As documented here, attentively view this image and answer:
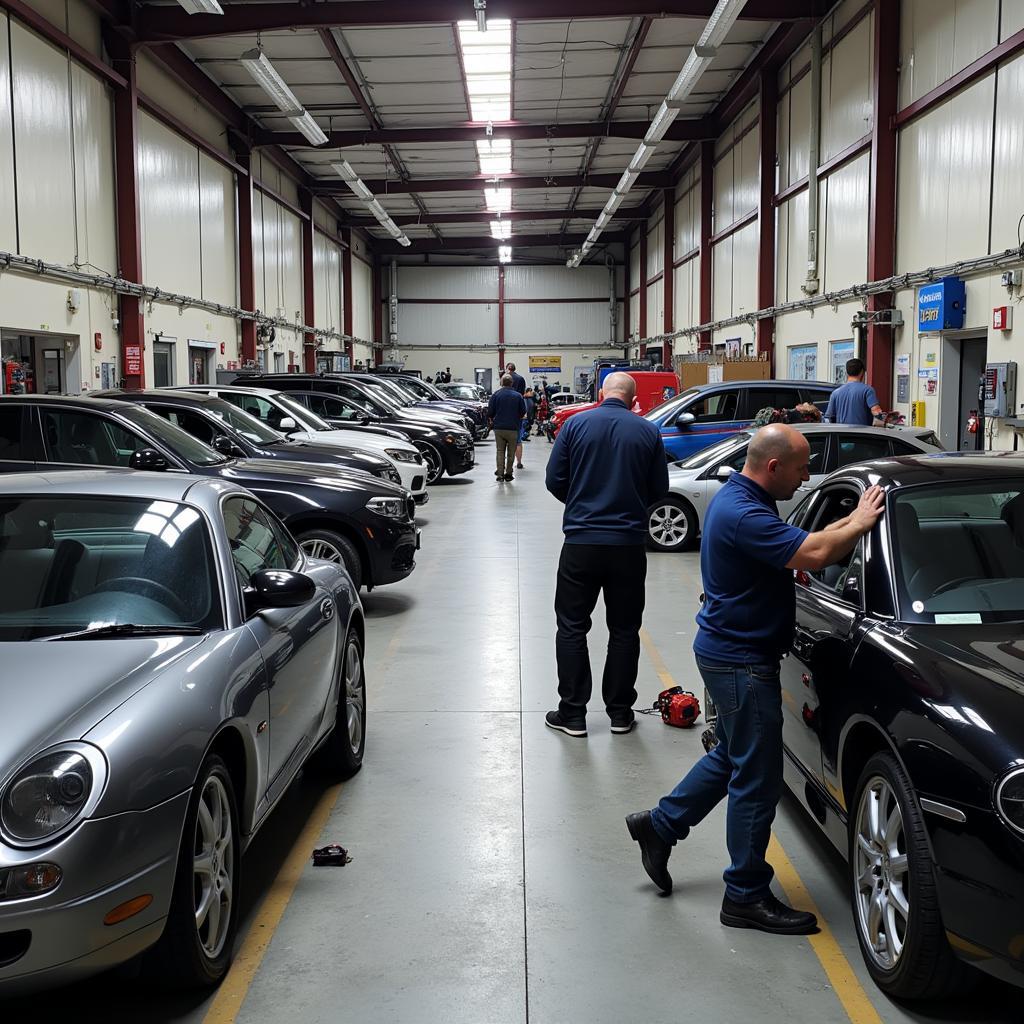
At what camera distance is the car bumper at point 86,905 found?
8.39 feet

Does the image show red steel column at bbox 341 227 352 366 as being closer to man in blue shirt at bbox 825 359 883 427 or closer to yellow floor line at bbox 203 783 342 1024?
man in blue shirt at bbox 825 359 883 427

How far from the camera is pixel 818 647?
3957mm

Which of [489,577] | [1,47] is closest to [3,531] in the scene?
[489,577]

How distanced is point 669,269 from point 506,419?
18.7 meters

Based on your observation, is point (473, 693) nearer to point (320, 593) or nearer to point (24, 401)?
point (320, 593)

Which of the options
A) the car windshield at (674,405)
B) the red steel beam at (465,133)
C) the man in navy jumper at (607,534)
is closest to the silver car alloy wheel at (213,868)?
the man in navy jumper at (607,534)

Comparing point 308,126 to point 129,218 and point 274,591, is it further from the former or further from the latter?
point 274,591

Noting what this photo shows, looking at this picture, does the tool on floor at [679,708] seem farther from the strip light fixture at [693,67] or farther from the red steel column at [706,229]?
the red steel column at [706,229]

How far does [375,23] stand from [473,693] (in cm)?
1346

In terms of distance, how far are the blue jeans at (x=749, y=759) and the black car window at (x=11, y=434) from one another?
21.5 feet

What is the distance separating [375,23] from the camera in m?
16.9

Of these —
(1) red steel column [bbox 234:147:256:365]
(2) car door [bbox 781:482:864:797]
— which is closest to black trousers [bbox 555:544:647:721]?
(2) car door [bbox 781:482:864:797]

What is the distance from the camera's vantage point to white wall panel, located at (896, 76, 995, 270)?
13.8 meters

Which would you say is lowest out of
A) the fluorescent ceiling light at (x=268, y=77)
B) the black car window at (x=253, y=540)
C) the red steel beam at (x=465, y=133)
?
the black car window at (x=253, y=540)
